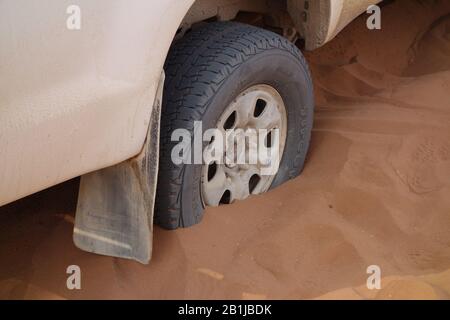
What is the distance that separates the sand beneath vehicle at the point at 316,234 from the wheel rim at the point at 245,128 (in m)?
0.07

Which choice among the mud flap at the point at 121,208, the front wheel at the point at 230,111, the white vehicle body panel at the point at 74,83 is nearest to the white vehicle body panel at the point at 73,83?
the white vehicle body panel at the point at 74,83

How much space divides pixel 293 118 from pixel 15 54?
5.07ft

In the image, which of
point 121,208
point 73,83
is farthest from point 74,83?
point 121,208

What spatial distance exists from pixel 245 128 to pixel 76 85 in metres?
1.03

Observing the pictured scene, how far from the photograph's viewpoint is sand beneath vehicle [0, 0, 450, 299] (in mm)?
2582

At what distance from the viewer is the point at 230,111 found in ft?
9.12

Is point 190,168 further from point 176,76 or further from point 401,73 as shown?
point 401,73

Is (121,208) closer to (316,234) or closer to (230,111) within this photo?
(230,111)

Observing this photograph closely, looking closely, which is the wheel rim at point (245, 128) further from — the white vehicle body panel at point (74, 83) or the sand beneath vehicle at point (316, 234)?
the white vehicle body panel at point (74, 83)

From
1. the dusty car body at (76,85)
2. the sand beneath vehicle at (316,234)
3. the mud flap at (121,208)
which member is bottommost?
the sand beneath vehicle at (316,234)

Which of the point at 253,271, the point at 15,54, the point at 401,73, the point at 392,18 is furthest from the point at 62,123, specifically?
the point at 392,18

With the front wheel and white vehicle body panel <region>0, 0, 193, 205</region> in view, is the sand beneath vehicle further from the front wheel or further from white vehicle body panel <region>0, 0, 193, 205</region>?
white vehicle body panel <region>0, 0, 193, 205</region>

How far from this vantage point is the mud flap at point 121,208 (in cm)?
241

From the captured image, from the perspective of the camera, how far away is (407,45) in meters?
4.57
